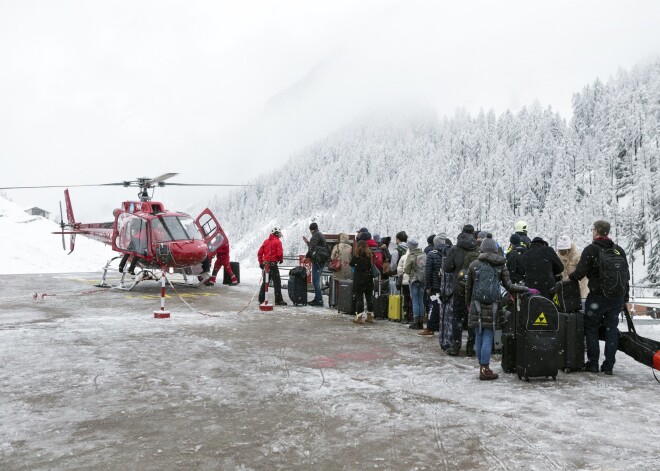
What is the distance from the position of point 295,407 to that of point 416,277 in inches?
200

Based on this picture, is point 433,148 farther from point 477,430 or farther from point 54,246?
point 477,430

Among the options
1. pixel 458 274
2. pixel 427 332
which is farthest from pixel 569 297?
pixel 427 332

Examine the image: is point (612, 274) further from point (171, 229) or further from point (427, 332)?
point (171, 229)

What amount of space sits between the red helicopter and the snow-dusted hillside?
33.9 ft

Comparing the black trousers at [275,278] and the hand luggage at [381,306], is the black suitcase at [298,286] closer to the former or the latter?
the black trousers at [275,278]

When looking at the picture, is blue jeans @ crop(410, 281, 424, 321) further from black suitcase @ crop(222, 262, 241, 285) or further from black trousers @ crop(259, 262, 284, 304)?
black suitcase @ crop(222, 262, 241, 285)

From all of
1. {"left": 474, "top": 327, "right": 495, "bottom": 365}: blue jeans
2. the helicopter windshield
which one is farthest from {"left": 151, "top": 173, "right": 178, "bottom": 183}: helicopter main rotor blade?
{"left": 474, "top": 327, "right": 495, "bottom": 365}: blue jeans

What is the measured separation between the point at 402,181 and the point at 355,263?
138 m

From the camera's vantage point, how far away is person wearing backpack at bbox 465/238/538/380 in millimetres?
6488

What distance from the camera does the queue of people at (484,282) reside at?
659 cm

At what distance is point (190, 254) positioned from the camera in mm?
15633

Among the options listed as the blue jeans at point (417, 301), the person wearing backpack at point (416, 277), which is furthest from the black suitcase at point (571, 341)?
the blue jeans at point (417, 301)

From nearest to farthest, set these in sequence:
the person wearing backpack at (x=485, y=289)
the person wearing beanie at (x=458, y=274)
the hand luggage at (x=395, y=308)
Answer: the person wearing backpack at (x=485, y=289) < the person wearing beanie at (x=458, y=274) < the hand luggage at (x=395, y=308)

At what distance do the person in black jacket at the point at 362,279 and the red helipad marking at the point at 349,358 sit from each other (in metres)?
2.70
